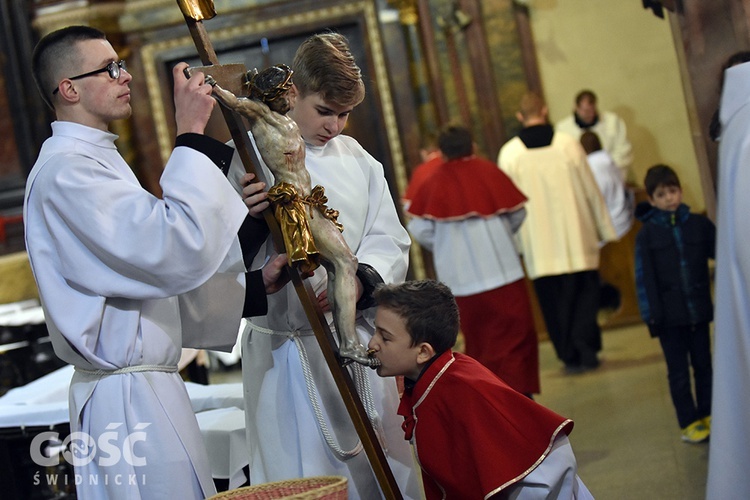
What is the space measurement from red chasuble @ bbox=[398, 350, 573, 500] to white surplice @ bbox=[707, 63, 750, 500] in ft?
1.39

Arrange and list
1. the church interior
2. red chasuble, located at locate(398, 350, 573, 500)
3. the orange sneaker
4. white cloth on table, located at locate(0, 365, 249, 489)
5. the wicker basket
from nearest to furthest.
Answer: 1. the wicker basket
2. red chasuble, located at locate(398, 350, 573, 500)
3. white cloth on table, located at locate(0, 365, 249, 489)
4. the orange sneaker
5. the church interior

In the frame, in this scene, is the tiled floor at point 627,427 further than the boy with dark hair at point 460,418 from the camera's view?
Yes

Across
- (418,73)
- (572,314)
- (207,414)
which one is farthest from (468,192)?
(418,73)

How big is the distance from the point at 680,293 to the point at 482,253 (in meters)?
1.70

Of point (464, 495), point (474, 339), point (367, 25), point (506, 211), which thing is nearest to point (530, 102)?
point (506, 211)

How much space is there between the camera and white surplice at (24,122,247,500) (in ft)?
8.32

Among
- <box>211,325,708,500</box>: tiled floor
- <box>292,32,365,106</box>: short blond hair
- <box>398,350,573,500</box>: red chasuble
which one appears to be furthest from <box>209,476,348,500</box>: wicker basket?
<box>211,325,708,500</box>: tiled floor

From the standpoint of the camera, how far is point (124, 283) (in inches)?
101

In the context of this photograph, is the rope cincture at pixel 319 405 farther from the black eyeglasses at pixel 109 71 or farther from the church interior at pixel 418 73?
the church interior at pixel 418 73

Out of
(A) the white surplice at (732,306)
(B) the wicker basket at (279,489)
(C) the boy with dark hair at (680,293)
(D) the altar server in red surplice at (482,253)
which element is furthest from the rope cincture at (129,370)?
(D) the altar server in red surplice at (482,253)

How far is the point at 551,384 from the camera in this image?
7348 millimetres

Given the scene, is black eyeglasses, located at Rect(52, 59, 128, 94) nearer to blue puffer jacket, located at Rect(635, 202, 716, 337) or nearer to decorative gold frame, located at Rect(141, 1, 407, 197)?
blue puffer jacket, located at Rect(635, 202, 716, 337)

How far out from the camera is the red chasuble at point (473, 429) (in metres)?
2.85

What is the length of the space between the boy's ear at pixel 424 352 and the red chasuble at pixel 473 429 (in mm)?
34
